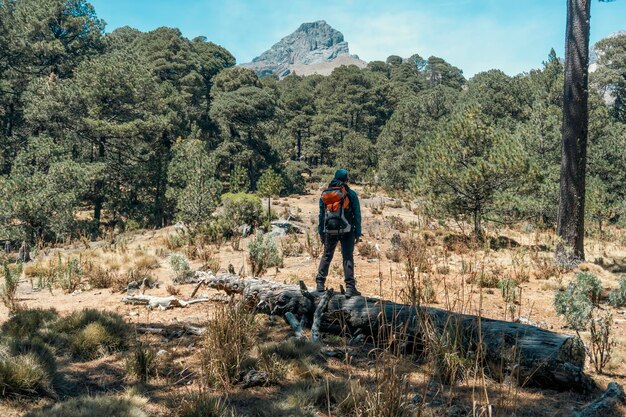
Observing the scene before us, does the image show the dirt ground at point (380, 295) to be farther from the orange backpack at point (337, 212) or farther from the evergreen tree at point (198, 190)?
the evergreen tree at point (198, 190)

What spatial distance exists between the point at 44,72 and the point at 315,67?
15085cm

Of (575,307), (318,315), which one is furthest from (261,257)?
(575,307)

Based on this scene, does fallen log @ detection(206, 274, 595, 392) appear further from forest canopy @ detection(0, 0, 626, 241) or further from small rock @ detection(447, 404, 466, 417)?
forest canopy @ detection(0, 0, 626, 241)

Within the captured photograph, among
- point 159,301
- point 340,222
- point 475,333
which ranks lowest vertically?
point 159,301

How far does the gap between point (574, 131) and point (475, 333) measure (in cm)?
699

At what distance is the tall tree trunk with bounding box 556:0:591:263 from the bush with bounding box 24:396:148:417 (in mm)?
8577

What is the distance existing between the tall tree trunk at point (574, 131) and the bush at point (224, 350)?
7.62 metres

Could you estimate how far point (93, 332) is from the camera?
4.15 m

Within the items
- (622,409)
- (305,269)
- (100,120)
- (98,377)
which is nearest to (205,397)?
(98,377)

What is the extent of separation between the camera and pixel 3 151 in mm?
20922

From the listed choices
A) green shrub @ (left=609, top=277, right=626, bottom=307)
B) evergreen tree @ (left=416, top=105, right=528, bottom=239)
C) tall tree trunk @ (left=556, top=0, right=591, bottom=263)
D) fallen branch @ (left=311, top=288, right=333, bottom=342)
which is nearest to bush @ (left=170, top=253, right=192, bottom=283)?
fallen branch @ (left=311, top=288, right=333, bottom=342)

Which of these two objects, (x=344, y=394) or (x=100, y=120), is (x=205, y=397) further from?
(x=100, y=120)

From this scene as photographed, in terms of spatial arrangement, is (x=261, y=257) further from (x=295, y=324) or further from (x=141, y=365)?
(x=141, y=365)

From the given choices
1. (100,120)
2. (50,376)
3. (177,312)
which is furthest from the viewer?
(100,120)
